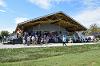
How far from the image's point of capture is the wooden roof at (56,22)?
150 feet

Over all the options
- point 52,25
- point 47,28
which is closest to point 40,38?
point 47,28

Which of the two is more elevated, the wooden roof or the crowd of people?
the wooden roof

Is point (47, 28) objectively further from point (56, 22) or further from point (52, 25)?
point (56, 22)

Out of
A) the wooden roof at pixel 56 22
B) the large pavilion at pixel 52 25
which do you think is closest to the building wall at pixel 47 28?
the large pavilion at pixel 52 25

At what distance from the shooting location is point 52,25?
50.8m

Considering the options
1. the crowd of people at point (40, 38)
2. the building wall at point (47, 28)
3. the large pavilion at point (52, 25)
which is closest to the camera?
the crowd of people at point (40, 38)

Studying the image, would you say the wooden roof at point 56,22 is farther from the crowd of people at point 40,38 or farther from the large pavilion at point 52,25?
the crowd of people at point 40,38

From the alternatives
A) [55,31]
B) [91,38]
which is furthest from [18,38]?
[91,38]

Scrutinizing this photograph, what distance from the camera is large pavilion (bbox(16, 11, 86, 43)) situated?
45.8 metres

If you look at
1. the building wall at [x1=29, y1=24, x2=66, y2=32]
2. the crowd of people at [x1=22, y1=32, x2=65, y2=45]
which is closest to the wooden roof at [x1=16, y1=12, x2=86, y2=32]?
the building wall at [x1=29, y1=24, x2=66, y2=32]

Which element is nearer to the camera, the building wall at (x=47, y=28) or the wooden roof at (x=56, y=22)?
the wooden roof at (x=56, y=22)

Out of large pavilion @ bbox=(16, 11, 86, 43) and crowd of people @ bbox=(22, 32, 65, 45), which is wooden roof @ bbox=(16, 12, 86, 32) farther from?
crowd of people @ bbox=(22, 32, 65, 45)

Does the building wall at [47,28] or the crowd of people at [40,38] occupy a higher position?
the building wall at [47,28]

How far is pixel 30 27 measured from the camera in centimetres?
4994
